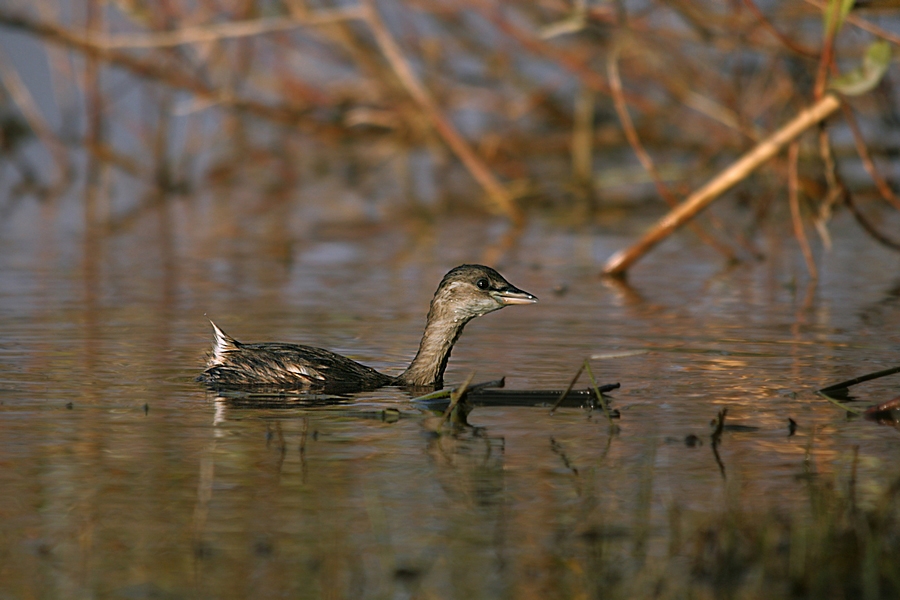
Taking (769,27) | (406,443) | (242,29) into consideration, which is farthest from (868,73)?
(242,29)

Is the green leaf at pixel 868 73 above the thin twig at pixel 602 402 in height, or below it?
above

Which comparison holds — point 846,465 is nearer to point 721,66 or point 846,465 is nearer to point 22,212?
point 721,66

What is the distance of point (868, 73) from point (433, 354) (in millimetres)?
3262

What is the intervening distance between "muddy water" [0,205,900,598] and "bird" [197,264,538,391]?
0.17 metres

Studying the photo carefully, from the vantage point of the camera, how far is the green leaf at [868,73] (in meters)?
8.77

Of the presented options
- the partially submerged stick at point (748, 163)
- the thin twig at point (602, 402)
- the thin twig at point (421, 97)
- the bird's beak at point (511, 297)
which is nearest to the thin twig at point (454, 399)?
the thin twig at point (602, 402)

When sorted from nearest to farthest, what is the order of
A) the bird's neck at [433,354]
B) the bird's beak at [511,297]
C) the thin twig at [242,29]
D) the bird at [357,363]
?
the bird at [357,363] → the bird's neck at [433,354] → the bird's beak at [511,297] → the thin twig at [242,29]

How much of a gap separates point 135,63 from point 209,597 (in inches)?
504

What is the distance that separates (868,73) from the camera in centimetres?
887

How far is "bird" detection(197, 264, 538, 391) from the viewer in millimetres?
7098

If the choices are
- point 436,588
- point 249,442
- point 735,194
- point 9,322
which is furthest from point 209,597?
point 735,194

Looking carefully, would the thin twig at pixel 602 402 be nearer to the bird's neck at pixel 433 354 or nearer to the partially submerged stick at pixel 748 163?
the bird's neck at pixel 433 354

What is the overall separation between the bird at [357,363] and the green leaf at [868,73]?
267 centimetres

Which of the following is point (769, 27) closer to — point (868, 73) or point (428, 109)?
point (868, 73)
